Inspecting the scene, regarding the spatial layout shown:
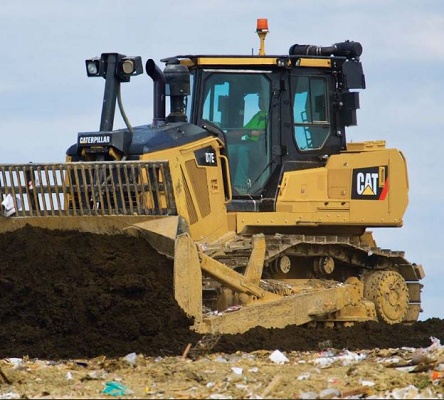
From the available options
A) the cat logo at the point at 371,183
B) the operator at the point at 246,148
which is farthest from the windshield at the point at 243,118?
the cat logo at the point at 371,183

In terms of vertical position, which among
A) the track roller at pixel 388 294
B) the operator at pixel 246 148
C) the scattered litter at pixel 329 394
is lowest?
the track roller at pixel 388 294

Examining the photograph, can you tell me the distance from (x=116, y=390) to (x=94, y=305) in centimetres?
301

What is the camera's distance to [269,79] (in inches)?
699

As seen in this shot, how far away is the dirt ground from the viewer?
41.0ft

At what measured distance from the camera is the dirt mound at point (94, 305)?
47.5 ft

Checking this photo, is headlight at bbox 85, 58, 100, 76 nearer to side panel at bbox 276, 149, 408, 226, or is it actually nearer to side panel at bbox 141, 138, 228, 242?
side panel at bbox 141, 138, 228, 242

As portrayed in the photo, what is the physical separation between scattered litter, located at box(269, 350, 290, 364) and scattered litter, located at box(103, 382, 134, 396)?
8.17ft

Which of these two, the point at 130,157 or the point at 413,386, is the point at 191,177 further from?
the point at 413,386

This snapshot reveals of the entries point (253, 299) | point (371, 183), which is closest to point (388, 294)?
point (371, 183)

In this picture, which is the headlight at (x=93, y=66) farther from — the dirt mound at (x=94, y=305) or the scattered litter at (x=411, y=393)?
the scattered litter at (x=411, y=393)

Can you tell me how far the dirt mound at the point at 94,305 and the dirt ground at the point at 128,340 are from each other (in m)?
0.01

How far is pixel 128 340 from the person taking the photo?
14.5m

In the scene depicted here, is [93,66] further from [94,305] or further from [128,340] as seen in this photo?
[128,340]

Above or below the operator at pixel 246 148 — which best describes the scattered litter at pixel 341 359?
below
